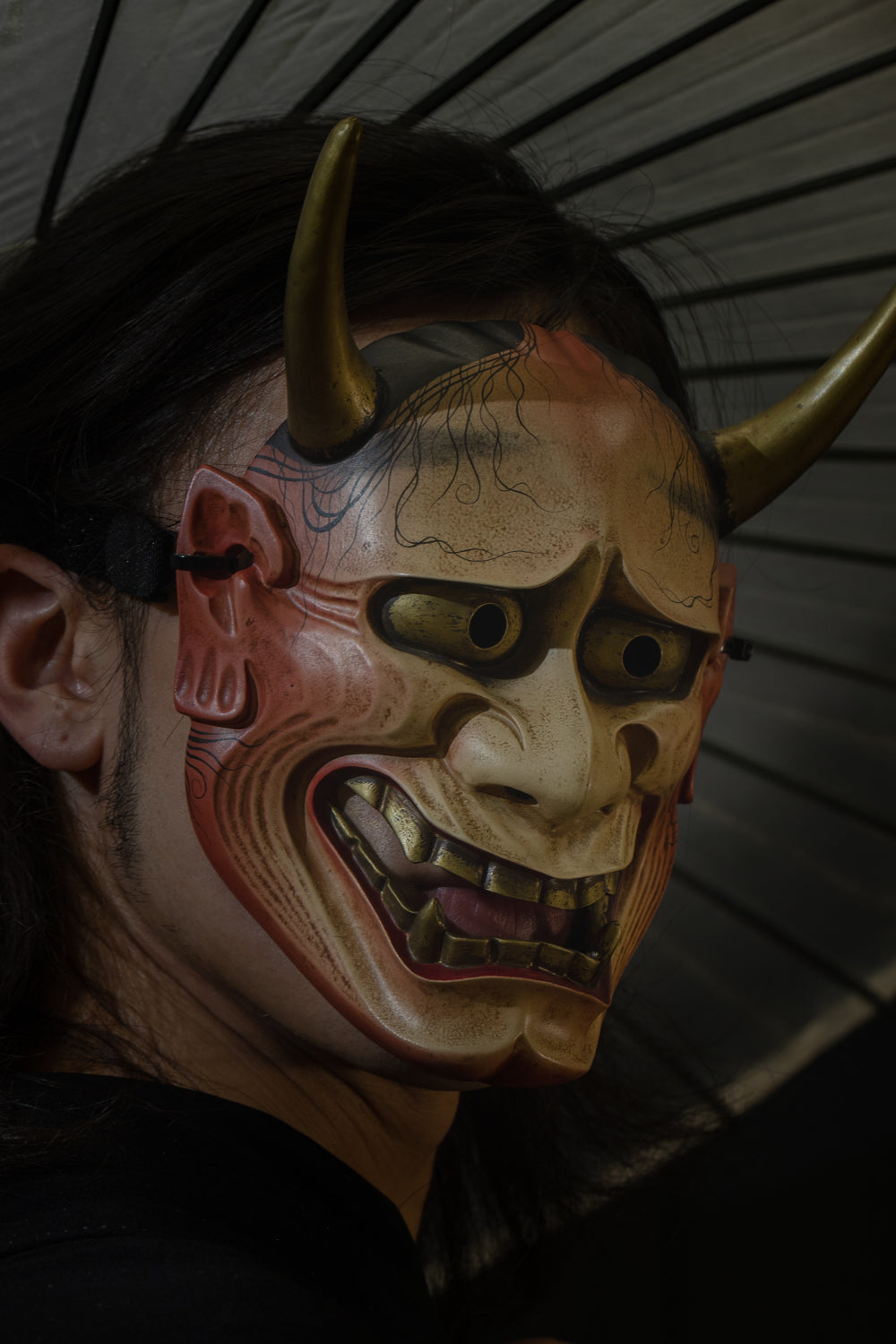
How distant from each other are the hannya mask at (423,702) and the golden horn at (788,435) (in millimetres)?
182

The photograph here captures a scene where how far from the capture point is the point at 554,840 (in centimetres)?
81

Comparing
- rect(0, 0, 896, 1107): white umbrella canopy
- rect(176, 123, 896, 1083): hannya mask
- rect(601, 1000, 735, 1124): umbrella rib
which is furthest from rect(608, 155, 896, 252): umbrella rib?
rect(601, 1000, 735, 1124): umbrella rib

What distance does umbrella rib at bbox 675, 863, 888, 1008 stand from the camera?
5.28 feet

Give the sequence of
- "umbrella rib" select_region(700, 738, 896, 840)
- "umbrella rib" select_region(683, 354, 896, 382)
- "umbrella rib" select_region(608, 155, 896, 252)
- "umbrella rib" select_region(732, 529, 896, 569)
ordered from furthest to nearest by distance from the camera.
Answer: "umbrella rib" select_region(700, 738, 896, 840)
"umbrella rib" select_region(732, 529, 896, 569)
"umbrella rib" select_region(683, 354, 896, 382)
"umbrella rib" select_region(608, 155, 896, 252)

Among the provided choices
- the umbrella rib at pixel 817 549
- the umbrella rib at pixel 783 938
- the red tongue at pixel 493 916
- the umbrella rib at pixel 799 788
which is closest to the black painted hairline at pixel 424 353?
the red tongue at pixel 493 916

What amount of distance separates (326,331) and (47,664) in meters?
0.36

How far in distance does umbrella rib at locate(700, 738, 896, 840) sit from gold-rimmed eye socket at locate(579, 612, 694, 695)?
2.48 feet

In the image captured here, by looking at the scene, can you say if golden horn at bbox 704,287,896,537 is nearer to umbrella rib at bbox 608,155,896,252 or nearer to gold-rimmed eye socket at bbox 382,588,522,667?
umbrella rib at bbox 608,155,896,252

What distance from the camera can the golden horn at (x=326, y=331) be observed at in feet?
2.31

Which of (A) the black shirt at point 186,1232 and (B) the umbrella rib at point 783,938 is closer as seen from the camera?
(A) the black shirt at point 186,1232

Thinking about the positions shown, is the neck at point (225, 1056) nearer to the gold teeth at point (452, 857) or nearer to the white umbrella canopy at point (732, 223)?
the gold teeth at point (452, 857)

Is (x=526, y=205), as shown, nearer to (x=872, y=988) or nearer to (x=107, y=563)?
(x=107, y=563)

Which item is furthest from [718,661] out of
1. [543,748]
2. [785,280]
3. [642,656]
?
[785,280]

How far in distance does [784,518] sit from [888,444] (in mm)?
202
